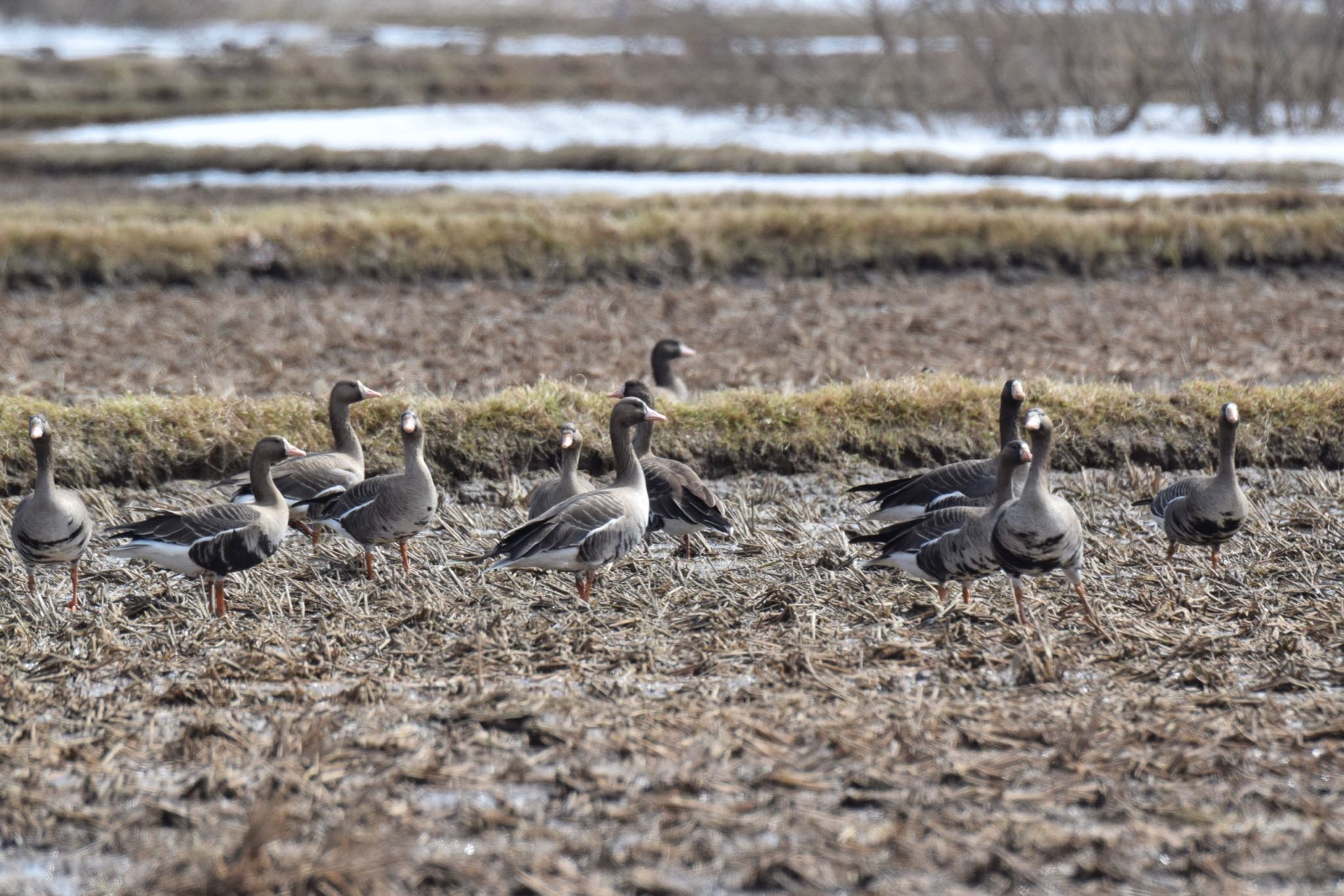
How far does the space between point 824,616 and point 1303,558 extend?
311cm

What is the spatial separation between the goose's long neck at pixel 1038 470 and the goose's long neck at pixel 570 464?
2.82m

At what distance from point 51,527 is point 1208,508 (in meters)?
6.55

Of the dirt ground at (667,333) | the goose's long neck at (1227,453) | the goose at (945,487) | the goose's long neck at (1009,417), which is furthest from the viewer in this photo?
the dirt ground at (667,333)

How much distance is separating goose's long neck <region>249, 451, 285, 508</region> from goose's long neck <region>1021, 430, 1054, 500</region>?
4.31m

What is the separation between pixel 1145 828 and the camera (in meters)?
5.23

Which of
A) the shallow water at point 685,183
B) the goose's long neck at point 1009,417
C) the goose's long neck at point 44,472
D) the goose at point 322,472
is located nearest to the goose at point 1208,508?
the goose's long neck at point 1009,417

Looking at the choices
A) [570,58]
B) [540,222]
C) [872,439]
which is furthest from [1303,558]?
[570,58]

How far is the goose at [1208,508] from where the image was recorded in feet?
26.2

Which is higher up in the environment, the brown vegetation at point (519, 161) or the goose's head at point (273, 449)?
the brown vegetation at point (519, 161)

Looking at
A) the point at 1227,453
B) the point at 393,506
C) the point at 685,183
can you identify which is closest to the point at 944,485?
the point at 1227,453

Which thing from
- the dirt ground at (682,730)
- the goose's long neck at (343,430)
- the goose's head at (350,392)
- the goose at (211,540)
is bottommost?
the dirt ground at (682,730)

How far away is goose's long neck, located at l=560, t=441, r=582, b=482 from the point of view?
28.7 ft

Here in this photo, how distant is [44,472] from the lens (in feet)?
26.0

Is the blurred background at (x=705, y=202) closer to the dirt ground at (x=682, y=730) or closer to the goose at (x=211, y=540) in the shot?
the goose at (x=211, y=540)
